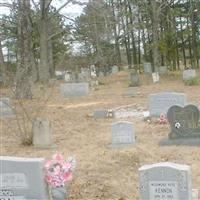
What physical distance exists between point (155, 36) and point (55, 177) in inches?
1089

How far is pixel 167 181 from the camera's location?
5.03m

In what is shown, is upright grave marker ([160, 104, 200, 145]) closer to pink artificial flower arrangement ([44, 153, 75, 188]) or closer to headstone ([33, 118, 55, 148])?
headstone ([33, 118, 55, 148])

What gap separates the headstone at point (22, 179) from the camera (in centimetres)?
528

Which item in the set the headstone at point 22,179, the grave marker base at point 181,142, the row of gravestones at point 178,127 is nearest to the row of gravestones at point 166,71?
the row of gravestones at point 178,127

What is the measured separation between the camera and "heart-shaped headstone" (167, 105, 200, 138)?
29.8 feet

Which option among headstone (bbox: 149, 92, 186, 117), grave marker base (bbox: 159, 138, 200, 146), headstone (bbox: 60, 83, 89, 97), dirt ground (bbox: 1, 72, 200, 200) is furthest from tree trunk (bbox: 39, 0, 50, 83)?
grave marker base (bbox: 159, 138, 200, 146)

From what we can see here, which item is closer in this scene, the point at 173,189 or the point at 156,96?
the point at 173,189

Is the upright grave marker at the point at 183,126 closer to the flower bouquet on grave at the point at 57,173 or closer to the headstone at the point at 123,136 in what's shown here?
the headstone at the point at 123,136

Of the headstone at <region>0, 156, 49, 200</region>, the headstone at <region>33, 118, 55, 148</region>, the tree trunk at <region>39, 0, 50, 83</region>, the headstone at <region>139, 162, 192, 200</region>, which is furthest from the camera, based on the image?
the tree trunk at <region>39, 0, 50, 83</region>

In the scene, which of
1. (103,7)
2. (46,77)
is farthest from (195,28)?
(46,77)

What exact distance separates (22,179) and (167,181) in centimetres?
156

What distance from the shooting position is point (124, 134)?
902 cm

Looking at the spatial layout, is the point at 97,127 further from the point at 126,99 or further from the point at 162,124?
the point at 126,99

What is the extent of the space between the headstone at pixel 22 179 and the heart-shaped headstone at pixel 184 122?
4287mm
